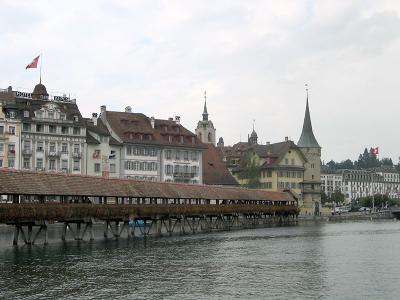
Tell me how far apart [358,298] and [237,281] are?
6.38 m

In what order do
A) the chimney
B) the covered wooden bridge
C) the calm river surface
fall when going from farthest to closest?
the chimney < the covered wooden bridge < the calm river surface

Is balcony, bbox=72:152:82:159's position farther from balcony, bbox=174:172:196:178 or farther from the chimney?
balcony, bbox=174:172:196:178

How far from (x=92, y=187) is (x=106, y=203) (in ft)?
12.2

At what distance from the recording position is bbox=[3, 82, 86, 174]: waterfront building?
253 ft

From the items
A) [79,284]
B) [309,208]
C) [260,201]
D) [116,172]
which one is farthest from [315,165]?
[79,284]

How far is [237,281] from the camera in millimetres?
30047

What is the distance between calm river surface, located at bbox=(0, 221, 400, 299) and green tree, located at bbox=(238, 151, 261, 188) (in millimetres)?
68280

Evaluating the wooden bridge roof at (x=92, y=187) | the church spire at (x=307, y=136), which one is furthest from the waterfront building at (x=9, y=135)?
the church spire at (x=307, y=136)

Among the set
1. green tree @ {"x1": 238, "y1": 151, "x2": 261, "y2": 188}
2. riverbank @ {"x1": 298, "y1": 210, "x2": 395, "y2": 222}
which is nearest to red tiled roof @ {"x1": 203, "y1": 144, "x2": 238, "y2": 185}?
green tree @ {"x1": 238, "y1": 151, "x2": 261, "y2": 188}

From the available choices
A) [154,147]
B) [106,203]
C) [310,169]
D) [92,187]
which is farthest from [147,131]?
[310,169]

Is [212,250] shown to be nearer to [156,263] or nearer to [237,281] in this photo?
[156,263]

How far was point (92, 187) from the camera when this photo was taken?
5531 centimetres

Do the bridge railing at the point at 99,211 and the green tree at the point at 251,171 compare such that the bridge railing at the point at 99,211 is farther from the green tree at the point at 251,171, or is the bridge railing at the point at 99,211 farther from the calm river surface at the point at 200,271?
the green tree at the point at 251,171

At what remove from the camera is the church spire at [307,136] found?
126m
